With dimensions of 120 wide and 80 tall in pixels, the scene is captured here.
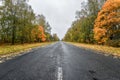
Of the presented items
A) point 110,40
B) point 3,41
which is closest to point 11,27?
point 3,41

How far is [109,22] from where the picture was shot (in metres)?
31.0

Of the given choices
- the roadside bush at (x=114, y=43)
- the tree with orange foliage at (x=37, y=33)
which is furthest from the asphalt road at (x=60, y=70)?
the tree with orange foliage at (x=37, y=33)

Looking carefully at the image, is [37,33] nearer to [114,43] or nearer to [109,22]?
[109,22]

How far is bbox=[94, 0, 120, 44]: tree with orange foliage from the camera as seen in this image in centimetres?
3008

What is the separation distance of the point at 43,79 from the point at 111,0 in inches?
1118

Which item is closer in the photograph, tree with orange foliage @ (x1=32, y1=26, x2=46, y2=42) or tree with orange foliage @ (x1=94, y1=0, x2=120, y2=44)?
tree with orange foliage @ (x1=94, y1=0, x2=120, y2=44)

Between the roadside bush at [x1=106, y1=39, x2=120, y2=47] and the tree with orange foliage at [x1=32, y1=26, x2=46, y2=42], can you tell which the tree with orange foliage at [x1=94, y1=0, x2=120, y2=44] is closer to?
the roadside bush at [x1=106, y1=39, x2=120, y2=47]

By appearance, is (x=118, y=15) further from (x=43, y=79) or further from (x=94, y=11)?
(x=43, y=79)

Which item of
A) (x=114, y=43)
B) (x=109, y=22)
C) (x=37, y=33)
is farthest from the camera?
(x=37, y=33)

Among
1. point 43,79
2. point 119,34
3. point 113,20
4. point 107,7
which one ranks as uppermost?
point 107,7

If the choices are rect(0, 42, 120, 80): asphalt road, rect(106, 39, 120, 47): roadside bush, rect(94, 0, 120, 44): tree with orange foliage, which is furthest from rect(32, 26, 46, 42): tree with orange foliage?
rect(0, 42, 120, 80): asphalt road

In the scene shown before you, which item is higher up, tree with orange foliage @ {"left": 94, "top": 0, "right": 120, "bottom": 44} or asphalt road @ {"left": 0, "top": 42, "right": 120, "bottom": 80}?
tree with orange foliage @ {"left": 94, "top": 0, "right": 120, "bottom": 44}

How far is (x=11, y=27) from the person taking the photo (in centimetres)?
3788

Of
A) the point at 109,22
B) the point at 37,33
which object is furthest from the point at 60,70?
the point at 37,33
